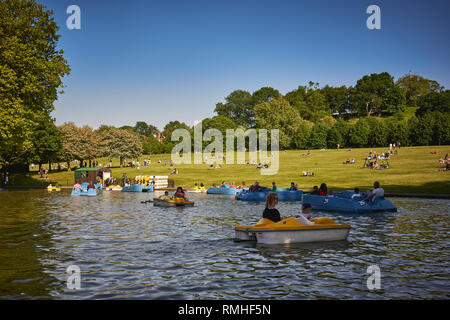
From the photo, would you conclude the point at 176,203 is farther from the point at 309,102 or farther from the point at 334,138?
the point at 309,102

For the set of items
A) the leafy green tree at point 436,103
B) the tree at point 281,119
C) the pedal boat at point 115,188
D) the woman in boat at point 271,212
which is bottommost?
the pedal boat at point 115,188

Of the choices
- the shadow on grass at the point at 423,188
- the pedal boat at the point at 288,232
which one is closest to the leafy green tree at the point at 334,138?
the shadow on grass at the point at 423,188

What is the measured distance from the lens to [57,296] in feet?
30.8

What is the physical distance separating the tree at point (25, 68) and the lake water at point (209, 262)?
1704cm

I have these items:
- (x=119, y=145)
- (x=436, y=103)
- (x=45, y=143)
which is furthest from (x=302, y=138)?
(x=45, y=143)

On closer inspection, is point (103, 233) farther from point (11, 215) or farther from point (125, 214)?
point (11, 215)

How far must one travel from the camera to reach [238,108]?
179 metres

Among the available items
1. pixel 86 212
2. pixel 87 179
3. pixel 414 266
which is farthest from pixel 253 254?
pixel 87 179

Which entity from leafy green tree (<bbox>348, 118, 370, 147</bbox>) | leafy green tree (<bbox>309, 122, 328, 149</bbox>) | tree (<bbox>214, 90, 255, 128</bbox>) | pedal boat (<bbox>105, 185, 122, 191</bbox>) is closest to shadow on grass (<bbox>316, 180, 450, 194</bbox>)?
pedal boat (<bbox>105, 185, 122, 191</bbox>)

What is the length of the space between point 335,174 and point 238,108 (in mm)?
118198

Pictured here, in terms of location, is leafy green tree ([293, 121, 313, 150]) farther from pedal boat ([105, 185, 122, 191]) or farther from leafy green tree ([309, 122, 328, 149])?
pedal boat ([105, 185, 122, 191])

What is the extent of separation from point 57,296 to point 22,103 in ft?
109

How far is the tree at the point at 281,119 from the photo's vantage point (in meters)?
122

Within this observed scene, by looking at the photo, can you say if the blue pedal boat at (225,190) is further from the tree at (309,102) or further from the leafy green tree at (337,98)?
the leafy green tree at (337,98)
